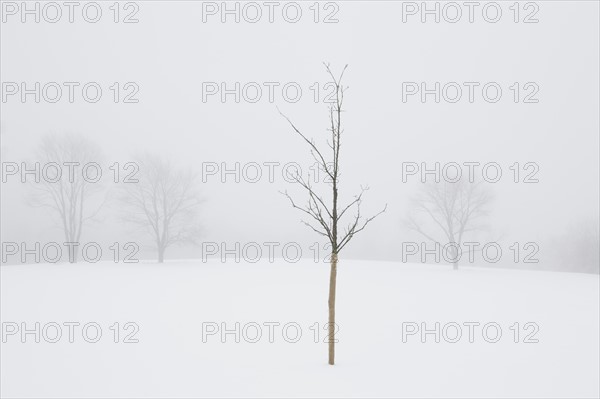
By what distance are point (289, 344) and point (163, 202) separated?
24.6 metres

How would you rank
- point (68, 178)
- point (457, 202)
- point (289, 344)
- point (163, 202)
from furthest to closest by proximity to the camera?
point (457, 202) < point (163, 202) < point (68, 178) < point (289, 344)

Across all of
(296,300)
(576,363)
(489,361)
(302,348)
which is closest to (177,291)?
(296,300)

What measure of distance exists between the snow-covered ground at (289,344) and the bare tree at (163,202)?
35.2 ft

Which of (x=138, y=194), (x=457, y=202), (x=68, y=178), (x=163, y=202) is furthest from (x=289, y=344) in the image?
(x=68, y=178)

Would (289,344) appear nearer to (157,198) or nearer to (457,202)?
(157,198)

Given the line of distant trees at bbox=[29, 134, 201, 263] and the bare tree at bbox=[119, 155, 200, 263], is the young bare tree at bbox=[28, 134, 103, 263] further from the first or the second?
the bare tree at bbox=[119, 155, 200, 263]

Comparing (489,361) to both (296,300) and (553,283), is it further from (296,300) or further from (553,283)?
(553,283)

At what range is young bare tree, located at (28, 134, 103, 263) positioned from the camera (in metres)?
30.6

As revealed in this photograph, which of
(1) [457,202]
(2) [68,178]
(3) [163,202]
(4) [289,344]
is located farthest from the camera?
(1) [457,202]

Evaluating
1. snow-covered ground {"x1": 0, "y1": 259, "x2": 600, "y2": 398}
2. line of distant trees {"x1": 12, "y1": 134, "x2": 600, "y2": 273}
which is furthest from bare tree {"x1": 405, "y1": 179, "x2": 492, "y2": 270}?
snow-covered ground {"x1": 0, "y1": 259, "x2": 600, "y2": 398}

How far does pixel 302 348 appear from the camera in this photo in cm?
1041

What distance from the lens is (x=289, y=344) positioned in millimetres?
10781

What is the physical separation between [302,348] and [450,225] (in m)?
26.4

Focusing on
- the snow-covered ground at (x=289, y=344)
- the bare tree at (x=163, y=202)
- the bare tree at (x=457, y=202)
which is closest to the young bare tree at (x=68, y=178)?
the bare tree at (x=163, y=202)
